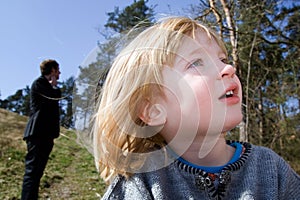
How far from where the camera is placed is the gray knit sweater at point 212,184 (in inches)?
40.7

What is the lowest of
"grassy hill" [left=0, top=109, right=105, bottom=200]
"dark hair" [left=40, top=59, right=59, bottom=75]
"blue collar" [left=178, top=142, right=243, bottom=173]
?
"grassy hill" [left=0, top=109, right=105, bottom=200]

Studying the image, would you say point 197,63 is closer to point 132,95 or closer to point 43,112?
point 132,95

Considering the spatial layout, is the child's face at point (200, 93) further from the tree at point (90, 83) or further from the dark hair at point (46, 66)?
the dark hair at point (46, 66)

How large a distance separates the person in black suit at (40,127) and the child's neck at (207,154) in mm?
2721

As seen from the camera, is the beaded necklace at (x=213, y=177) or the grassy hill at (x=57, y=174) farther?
the grassy hill at (x=57, y=174)

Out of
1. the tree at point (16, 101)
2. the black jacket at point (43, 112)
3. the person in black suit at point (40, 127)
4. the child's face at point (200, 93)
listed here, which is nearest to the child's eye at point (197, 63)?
the child's face at point (200, 93)

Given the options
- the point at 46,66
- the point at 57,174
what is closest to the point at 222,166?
the point at 46,66

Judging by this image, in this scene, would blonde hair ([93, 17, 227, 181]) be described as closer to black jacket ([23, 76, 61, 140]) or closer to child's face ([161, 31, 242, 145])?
child's face ([161, 31, 242, 145])

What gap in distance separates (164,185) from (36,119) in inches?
119

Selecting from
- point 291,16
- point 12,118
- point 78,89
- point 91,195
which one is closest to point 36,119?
point 91,195

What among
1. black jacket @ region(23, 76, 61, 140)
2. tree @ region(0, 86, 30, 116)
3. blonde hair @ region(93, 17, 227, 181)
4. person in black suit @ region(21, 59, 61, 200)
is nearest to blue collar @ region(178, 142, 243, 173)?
blonde hair @ region(93, 17, 227, 181)

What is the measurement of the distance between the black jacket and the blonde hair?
2.72 meters

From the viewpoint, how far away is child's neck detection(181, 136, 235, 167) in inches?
44.0

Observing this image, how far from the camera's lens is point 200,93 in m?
1.03
